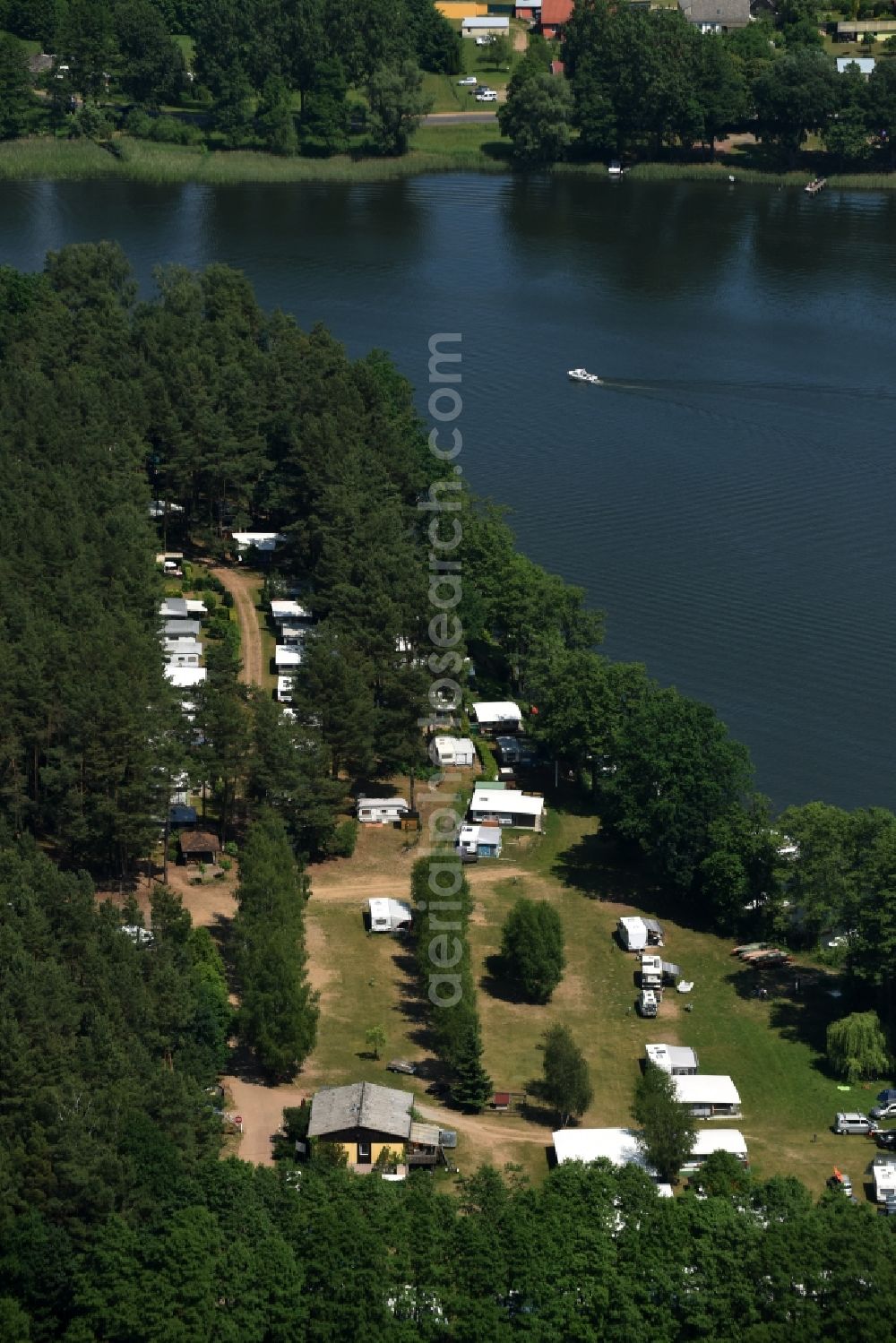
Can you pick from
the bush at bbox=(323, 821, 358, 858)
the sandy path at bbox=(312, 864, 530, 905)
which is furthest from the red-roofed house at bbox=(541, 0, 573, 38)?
the sandy path at bbox=(312, 864, 530, 905)

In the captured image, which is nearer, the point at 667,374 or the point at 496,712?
the point at 496,712

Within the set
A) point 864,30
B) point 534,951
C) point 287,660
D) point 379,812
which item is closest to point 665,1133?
point 534,951

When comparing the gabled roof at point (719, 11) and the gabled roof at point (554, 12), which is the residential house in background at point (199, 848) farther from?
the gabled roof at point (719, 11)

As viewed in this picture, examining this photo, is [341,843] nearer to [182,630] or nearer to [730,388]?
[182,630]

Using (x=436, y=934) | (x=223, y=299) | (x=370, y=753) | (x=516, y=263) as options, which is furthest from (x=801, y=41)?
(x=436, y=934)

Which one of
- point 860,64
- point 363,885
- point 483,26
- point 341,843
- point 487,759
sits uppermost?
point 483,26

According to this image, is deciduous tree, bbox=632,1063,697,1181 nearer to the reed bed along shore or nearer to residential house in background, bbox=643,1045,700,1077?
residential house in background, bbox=643,1045,700,1077
